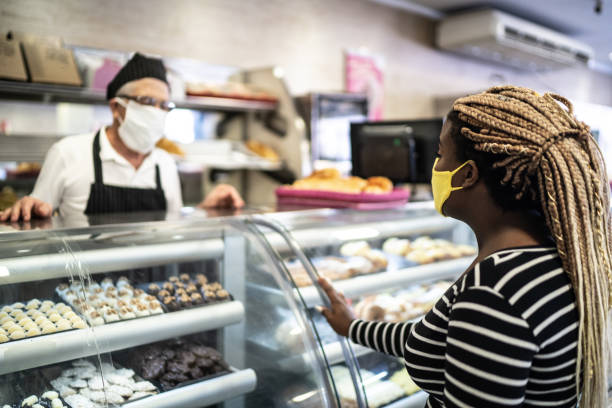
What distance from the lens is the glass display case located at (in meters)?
1.29

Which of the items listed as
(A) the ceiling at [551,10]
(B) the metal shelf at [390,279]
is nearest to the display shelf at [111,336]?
(B) the metal shelf at [390,279]

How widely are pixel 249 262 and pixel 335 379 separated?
46cm

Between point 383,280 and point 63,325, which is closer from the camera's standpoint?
point 63,325

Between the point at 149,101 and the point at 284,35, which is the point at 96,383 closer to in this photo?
the point at 149,101

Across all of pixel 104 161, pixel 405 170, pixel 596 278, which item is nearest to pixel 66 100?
pixel 104 161

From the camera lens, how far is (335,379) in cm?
165

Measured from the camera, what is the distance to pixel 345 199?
2322mm

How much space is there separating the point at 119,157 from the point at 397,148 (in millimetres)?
1445

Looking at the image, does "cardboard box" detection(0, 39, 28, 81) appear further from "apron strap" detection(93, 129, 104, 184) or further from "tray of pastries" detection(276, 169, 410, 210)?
"tray of pastries" detection(276, 169, 410, 210)

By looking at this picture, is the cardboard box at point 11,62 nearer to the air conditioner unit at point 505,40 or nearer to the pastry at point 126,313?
the pastry at point 126,313

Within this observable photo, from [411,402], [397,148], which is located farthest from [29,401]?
[397,148]

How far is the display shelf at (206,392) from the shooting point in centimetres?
133

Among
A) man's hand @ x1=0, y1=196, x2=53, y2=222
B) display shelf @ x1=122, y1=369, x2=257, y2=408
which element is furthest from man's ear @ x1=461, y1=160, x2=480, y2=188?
man's hand @ x1=0, y1=196, x2=53, y2=222

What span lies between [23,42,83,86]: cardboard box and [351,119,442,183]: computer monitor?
79.5 inches
